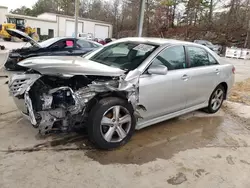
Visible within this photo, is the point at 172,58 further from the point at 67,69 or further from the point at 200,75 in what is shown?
the point at 67,69

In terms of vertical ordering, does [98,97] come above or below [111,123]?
above

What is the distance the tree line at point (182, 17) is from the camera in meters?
29.2

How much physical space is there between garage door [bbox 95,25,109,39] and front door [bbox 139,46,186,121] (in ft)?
107

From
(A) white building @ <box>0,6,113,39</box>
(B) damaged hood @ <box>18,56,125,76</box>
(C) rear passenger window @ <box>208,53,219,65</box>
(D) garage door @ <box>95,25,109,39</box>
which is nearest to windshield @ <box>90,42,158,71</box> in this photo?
(B) damaged hood @ <box>18,56,125,76</box>

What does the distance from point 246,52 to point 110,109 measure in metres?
24.0

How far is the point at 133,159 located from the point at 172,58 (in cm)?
168

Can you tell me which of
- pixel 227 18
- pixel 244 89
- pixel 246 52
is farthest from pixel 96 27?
pixel 244 89

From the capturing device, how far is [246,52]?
914 inches

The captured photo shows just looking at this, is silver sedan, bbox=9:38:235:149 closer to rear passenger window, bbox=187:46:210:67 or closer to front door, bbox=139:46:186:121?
front door, bbox=139:46:186:121

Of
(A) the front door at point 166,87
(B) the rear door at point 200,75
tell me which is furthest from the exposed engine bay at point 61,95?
(B) the rear door at point 200,75

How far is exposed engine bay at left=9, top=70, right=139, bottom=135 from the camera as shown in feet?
9.09

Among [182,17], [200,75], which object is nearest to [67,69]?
[200,75]

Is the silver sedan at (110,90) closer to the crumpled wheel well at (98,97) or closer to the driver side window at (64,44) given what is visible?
the crumpled wheel well at (98,97)

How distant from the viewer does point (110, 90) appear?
9.69 ft
